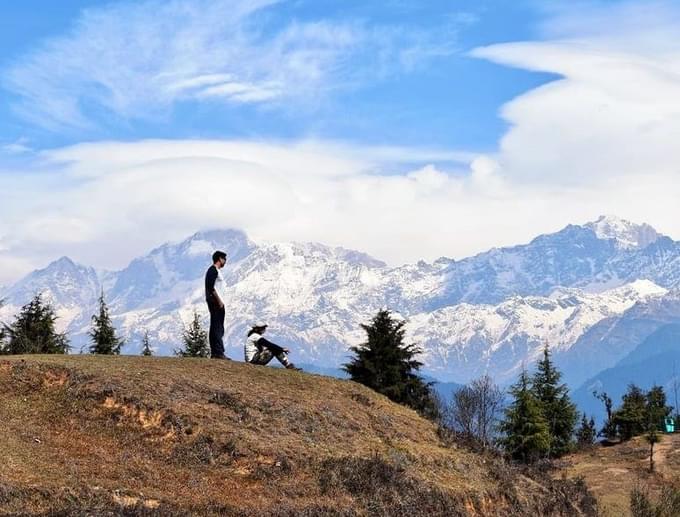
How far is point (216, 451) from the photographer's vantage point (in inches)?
931

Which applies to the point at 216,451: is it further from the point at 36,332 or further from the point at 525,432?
the point at 36,332

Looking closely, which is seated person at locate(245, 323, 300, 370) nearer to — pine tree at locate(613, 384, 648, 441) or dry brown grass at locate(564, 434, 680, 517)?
dry brown grass at locate(564, 434, 680, 517)

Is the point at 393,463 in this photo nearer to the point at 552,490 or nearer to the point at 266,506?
the point at 266,506

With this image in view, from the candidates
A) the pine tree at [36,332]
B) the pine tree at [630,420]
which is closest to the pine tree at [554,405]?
the pine tree at [630,420]

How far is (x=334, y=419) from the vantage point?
28.1m

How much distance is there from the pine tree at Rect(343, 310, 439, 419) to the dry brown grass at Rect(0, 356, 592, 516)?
21597mm

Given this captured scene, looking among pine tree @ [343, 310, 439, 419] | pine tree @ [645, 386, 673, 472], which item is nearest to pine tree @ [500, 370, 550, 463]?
pine tree @ [645, 386, 673, 472]

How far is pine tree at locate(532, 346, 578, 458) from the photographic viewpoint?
78.1m

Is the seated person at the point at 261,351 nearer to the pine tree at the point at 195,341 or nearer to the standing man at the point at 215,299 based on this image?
the standing man at the point at 215,299

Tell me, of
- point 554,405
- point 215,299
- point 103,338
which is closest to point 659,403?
point 554,405

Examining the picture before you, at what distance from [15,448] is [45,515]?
153 inches

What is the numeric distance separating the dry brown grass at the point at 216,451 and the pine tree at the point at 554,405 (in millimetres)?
48689

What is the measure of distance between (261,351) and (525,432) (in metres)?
41.3

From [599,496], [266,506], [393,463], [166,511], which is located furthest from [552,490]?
[599,496]
